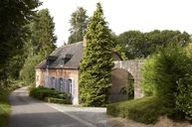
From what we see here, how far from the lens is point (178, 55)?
675 inches

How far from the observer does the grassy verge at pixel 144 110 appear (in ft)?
57.3

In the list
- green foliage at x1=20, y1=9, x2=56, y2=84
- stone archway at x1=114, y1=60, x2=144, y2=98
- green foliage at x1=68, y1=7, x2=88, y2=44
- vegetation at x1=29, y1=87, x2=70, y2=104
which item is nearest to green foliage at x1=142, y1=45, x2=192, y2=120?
stone archway at x1=114, y1=60, x2=144, y2=98

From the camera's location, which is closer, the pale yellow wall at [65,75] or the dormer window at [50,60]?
the pale yellow wall at [65,75]

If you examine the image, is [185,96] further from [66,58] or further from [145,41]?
[145,41]

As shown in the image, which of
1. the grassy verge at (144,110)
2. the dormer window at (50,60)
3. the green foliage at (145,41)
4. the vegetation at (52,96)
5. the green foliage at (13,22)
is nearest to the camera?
the green foliage at (13,22)

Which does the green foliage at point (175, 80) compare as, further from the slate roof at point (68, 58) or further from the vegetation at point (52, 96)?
the slate roof at point (68, 58)

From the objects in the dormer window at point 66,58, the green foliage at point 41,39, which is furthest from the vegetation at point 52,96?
the green foliage at point 41,39

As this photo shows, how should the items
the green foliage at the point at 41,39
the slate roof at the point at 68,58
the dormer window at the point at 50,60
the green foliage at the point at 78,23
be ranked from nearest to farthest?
1. the slate roof at the point at 68,58
2. the dormer window at the point at 50,60
3. the green foliage at the point at 41,39
4. the green foliage at the point at 78,23

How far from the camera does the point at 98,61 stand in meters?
37.8

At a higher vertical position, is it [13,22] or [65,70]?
[13,22]

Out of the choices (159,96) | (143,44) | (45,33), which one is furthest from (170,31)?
(159,96)

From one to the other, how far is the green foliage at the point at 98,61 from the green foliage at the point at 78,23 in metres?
57.2

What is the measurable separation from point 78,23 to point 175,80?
79995 mm

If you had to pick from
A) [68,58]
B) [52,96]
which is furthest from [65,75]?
[52,96]
